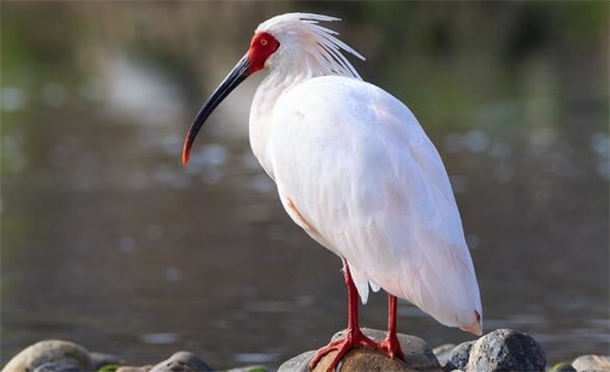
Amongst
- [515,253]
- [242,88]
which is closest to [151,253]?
[515,253]

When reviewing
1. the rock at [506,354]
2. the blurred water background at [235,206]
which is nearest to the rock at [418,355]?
the rock at [506,354]

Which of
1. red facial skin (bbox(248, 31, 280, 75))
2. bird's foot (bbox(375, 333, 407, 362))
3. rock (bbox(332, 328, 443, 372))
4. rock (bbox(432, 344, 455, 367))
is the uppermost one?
red facial skin (bbox(248, 31, 280, 75))

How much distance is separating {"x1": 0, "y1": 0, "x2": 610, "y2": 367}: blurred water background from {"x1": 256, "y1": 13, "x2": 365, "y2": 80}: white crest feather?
10.7 ft

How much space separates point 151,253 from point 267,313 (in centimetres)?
275

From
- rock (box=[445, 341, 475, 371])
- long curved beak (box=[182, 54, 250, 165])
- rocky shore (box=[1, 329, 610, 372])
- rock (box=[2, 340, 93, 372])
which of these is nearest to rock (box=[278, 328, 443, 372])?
rocky shore (box=[1, 329, 610, 372])

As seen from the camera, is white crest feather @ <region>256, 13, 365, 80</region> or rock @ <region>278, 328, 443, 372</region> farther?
white crest feather @ <region>256, 13, 365, 80</region>

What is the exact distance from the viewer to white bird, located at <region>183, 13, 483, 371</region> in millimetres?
6742

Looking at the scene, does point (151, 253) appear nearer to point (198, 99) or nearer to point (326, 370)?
point (326, 370)

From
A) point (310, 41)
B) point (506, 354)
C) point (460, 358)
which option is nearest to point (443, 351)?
point (460, 358)

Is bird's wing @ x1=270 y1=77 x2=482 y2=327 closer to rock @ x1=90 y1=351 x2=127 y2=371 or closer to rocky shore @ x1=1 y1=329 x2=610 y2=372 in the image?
rocky shore @ x1=1 y1=329 x2=610 y2=372

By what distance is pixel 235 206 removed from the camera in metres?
16.2

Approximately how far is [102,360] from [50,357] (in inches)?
20.3

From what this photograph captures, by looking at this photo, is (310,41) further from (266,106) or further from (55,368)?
(55,368)

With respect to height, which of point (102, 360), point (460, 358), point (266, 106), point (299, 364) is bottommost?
point (102, 360)
